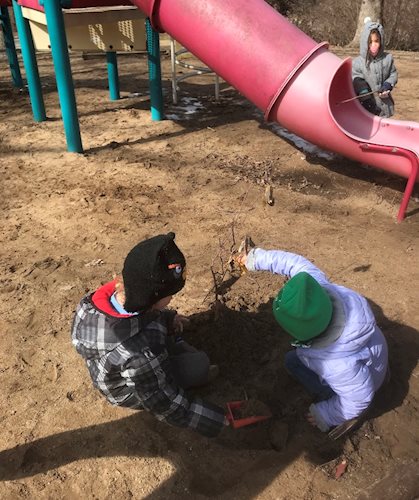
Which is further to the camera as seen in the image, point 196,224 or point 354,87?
point 354,87

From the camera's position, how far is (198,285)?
124 inches

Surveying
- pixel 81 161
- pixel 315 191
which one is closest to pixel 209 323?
pixel 315 191

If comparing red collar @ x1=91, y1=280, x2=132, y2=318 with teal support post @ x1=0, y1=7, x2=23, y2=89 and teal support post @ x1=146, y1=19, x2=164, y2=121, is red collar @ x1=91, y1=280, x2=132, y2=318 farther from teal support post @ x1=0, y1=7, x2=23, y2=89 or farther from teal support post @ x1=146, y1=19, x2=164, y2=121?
teal support post @ x1=0, y1=7, x2=23, y2=89

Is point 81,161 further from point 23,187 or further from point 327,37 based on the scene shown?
point 327,37

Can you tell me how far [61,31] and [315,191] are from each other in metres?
2.80

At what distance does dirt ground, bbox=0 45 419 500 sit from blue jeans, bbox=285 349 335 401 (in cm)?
8

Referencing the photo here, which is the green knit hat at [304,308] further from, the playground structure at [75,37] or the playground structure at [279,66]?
the playground structure at [75,37]

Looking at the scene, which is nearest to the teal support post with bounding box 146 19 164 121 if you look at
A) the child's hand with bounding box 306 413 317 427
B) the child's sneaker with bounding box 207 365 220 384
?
the child's sneaker with bounding box 207 365 220 384

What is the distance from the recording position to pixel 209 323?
2842 millimetres

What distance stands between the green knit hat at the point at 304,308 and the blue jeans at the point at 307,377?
553 millimetres

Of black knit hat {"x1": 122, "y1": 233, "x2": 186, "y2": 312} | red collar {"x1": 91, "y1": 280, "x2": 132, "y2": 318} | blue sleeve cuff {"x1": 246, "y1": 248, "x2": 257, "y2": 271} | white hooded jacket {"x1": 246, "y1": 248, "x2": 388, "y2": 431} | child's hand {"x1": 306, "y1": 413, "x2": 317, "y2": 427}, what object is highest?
black knit hat {"x1": 122, "y1": 233, "x2": 186, "y2": 312}

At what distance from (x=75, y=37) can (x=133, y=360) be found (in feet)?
15.7

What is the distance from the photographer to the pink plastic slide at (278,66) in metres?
3.84

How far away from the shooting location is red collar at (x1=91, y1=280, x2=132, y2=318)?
6.23ft
